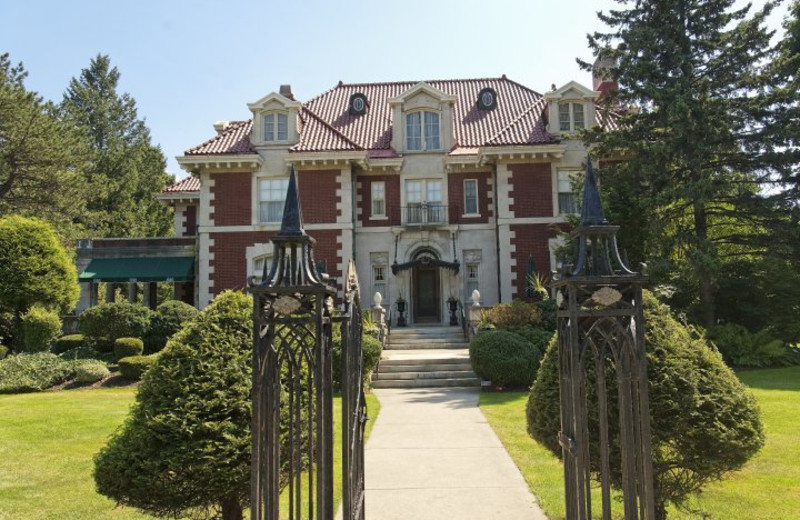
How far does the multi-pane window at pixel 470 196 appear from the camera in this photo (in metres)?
25.7

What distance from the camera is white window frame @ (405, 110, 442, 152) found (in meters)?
25.9

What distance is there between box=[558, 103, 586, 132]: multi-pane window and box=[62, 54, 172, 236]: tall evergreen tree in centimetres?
3200

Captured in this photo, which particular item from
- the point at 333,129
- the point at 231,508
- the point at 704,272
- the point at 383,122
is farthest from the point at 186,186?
the point at 231,508

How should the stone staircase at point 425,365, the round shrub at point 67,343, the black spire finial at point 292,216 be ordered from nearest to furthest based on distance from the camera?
the black spire finial at point 292,216 < the stone staircase at point 425,365 < the round shrub at point 67,343

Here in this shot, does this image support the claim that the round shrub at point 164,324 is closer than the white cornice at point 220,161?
Yes

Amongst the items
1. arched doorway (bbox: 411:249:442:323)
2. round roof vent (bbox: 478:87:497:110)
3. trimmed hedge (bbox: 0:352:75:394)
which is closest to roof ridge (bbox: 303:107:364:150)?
arched doorway (bbox: 411:249:442:323)

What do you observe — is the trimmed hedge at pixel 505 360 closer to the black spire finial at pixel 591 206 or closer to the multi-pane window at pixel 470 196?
the multi-pane window at pixel 470 196

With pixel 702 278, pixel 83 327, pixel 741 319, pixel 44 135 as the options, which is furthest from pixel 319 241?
pixel 44 135

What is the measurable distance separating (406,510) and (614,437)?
2404 mm

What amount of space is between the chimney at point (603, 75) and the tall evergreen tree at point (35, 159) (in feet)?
91.6

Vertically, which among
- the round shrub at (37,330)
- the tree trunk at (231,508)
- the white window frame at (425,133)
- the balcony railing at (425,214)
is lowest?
the tree trunk at (231,508)

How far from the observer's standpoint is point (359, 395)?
4734 millimetres

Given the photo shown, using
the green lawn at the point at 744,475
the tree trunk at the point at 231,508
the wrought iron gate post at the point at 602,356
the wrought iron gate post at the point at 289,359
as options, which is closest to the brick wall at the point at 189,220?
the green lawn at the point at 744,475

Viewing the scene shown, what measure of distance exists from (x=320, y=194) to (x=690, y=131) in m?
13.8
